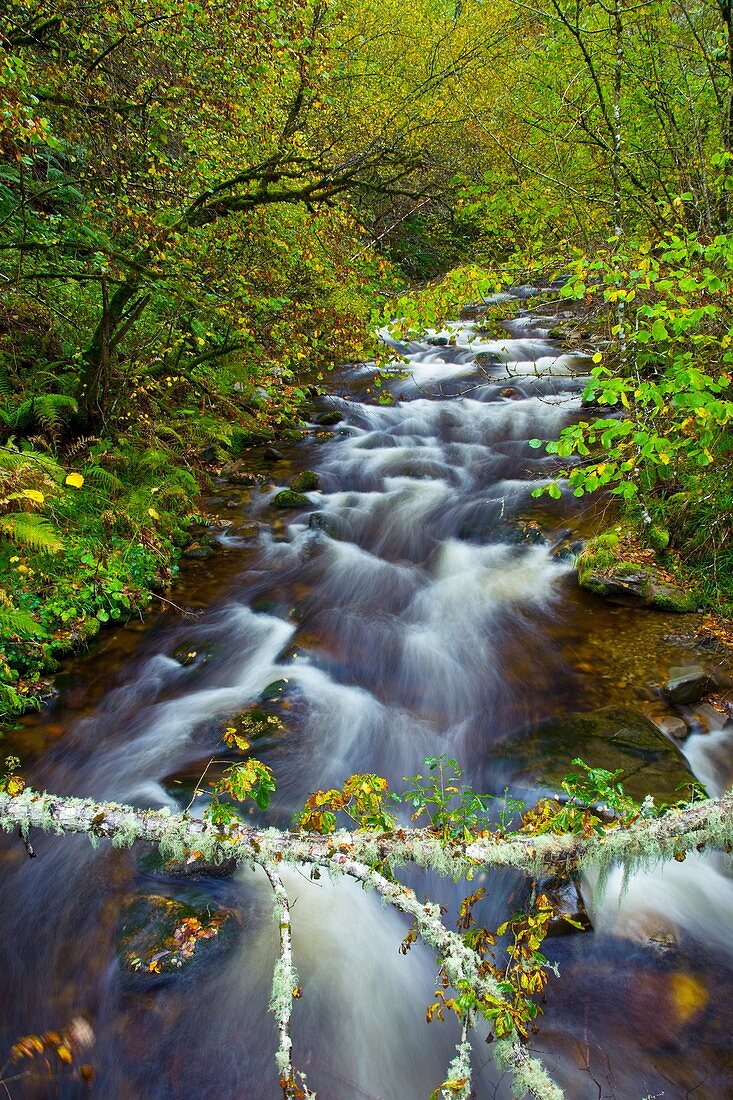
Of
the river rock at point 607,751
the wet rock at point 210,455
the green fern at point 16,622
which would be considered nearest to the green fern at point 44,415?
the wet rock at point 210,455

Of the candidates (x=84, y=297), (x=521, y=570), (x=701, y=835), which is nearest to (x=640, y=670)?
(x=521, y=570)

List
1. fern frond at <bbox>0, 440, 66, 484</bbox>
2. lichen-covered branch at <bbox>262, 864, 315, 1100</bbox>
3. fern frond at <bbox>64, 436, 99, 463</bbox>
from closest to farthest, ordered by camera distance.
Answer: lichen-covered branch at <bbox>262, 864, 315, 1100</bbox>, fern frond at <bbox>0, 440, 66, 484</bbox>, fern frond at <bbox>64, 436, 99, 463</bbox>

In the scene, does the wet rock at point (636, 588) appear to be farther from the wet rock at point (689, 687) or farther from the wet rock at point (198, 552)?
the wet rock at point (198, 552)

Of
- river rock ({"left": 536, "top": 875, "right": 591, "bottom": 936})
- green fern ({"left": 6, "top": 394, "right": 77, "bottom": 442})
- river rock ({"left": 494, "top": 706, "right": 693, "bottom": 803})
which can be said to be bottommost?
river rock ({"left": 494, "top": 706, "right": 693, "bottom": 803})

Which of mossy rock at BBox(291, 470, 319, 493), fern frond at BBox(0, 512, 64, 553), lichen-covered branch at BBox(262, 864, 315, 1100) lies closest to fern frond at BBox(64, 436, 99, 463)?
fern frond at BBox(0, 512, 64, 553)

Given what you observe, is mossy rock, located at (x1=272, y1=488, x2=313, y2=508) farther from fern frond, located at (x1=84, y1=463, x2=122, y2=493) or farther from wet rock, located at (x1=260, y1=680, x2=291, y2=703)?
wet rock, located at (x1=260, y1=680, x2=291, y2=703)

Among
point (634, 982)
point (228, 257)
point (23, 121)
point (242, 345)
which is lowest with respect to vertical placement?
point (634, 982)

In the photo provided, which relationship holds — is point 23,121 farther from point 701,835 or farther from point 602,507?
point 602,507

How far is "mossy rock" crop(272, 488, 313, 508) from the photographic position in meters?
8.52

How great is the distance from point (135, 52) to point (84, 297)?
2812mm

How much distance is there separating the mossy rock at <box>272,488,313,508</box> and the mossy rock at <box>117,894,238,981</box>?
5.88 m

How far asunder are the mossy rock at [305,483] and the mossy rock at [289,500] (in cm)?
31

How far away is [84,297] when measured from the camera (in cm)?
775

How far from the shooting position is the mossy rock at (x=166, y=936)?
9.66ft
